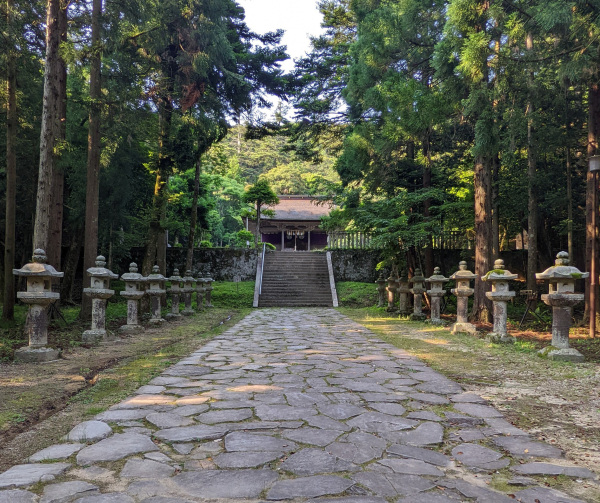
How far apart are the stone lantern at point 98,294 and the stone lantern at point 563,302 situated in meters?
5.92

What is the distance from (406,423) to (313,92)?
15469 mm

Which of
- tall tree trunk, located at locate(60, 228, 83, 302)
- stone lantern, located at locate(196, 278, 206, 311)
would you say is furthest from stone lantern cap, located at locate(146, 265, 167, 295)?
tall tree trunk, located at locate(60, 228, 83, 302)

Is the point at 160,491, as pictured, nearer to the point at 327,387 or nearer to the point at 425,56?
the point at 327,387

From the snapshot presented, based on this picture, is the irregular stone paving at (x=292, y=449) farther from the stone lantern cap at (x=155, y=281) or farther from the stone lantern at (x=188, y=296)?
the stone lantern at (x=188, y=296)

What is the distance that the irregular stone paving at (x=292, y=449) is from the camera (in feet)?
5.81

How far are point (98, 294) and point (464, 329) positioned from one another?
6.04 meters

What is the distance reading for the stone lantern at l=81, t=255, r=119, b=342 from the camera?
6.23 metres

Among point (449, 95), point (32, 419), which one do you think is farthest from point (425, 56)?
point (32, 419)

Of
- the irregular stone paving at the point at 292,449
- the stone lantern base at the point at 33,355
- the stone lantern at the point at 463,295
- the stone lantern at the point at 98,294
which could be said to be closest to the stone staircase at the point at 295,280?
the stone lantern at the point at 463,295

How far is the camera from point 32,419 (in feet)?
8.91

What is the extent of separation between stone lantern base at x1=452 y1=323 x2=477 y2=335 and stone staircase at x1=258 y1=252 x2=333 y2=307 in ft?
27.7

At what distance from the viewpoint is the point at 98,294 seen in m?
6.25

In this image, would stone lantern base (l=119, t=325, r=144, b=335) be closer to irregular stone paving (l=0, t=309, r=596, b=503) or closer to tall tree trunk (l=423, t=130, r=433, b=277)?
irregular stone paving (l=0, t=309, r=596, b=503)

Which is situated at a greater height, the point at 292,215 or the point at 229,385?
the point at 292,215
